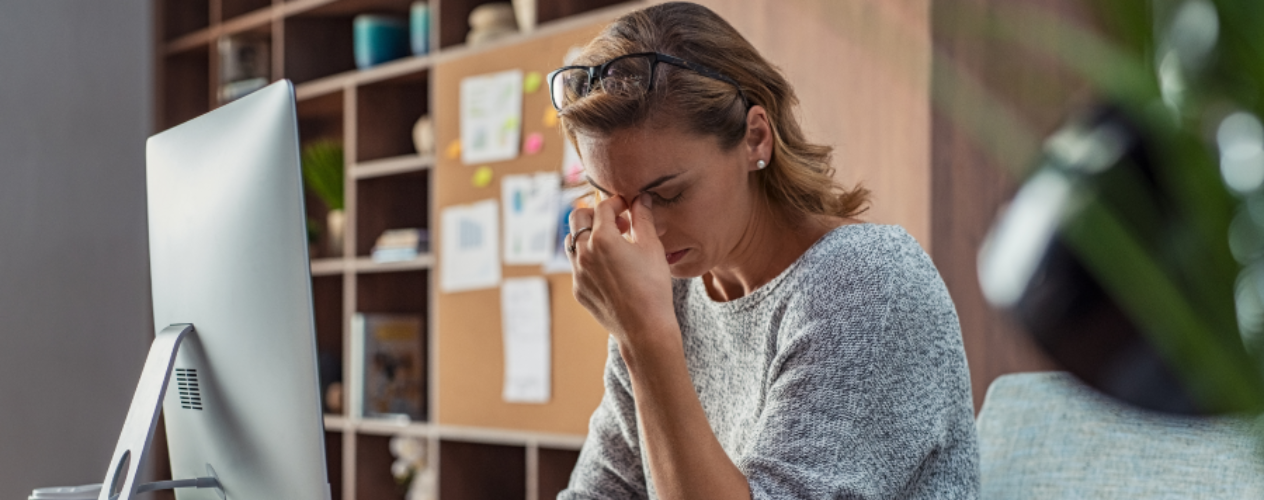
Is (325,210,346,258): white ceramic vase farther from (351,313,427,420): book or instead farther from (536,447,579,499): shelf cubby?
(536,447,579,499): shelf cubby

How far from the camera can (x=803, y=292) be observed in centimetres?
116

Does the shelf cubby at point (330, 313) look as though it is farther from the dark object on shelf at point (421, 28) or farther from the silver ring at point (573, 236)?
the silver ring at point (573, 236)

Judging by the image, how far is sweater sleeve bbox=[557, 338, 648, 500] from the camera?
4.52 feet

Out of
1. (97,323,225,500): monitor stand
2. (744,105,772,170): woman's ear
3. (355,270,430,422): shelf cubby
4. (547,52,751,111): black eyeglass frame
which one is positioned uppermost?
(547,52,751,111): black eyeglass frame

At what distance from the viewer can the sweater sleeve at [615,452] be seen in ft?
4.52

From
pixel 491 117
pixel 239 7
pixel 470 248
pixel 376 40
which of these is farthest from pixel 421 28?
pixel 239 7

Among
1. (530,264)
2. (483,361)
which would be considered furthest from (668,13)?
(483,361)

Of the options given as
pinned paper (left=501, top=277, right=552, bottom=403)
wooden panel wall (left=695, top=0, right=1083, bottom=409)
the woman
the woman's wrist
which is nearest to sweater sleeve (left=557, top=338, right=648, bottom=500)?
the woman

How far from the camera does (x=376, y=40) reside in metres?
3.36

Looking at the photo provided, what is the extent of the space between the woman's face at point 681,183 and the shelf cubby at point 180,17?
322 cm

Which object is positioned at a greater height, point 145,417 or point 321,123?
point 321,123

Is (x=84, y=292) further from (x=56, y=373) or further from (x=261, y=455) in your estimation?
(x=261, y=455)

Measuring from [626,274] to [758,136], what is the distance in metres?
0.23

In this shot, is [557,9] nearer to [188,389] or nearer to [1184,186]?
[188,389]
